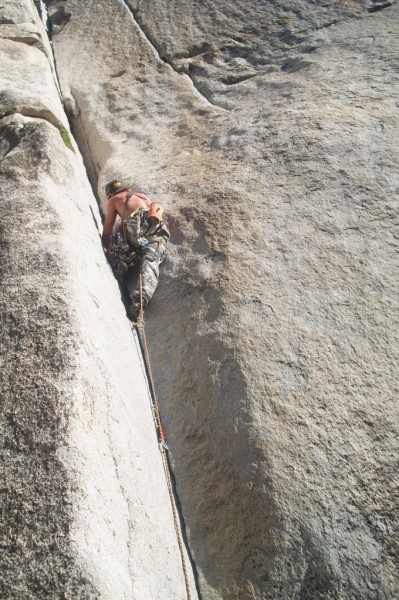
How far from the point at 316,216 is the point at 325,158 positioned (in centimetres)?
96

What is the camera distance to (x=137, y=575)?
2.54 m

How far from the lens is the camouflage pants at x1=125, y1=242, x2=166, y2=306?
187 inches

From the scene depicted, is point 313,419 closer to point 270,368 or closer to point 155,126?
point 270,368

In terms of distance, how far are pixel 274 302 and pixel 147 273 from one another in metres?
1.43

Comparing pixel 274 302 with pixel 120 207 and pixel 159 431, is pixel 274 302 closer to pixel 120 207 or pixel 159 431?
pixel 159 431

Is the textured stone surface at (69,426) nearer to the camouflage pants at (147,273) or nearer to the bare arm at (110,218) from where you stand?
the camouflage pants at (147,273)

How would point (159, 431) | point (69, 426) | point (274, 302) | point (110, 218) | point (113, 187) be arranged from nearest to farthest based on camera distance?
1. point (69, 426)
2. point (159, 431)
3. point (274, 302)
4. point (110, 218)
5. point (113, 187)

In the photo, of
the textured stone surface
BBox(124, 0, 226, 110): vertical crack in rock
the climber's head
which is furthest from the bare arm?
BBox(124, 0, 226, 110): vertical crack in rock

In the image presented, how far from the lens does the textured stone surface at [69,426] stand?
227 centimetres

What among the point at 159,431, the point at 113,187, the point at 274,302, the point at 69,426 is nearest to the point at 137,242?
the point at 113,187

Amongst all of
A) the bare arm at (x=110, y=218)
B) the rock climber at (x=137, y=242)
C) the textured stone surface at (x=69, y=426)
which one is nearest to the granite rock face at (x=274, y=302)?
the textured stone surface at (x=69, y=426)

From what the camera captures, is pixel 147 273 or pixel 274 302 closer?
pixel 274 302

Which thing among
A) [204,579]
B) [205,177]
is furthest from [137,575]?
[205,177]

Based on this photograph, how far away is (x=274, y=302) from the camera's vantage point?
429 centimetres
